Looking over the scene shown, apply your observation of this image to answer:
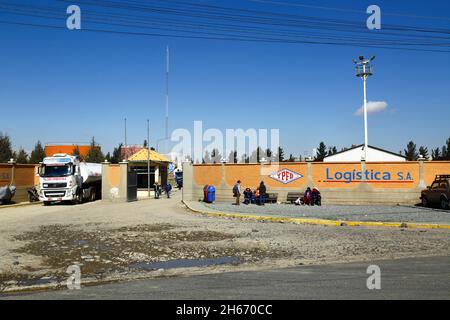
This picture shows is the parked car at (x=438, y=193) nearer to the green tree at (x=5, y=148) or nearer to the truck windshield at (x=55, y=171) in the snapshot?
the truck windshield at (x=55, y=171)

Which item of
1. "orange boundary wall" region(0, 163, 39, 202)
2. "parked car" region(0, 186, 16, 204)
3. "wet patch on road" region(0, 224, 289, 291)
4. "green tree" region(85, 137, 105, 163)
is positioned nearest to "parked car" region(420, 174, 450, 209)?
"wet patch on road" region(0, 224, 289, 291)

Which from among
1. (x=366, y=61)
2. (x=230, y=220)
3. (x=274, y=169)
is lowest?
(x=230, y=220)

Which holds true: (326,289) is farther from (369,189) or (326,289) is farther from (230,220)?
(369,189)

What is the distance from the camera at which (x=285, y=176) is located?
98.2 feet

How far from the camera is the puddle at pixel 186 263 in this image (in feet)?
33.1

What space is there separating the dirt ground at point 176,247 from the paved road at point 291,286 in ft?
3.11

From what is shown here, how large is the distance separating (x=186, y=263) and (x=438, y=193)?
64.8 feet

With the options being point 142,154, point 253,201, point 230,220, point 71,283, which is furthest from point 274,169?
point 142,154

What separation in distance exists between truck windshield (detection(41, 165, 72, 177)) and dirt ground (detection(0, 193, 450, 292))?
1200cm

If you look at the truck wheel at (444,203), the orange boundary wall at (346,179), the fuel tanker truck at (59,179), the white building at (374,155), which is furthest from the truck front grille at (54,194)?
the white building at (374,155)

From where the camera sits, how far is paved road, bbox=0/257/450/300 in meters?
7.08

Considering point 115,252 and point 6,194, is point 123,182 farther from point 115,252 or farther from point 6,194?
point 115,252
